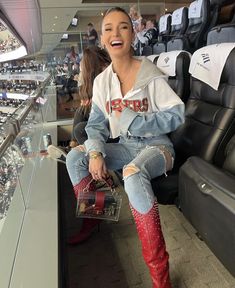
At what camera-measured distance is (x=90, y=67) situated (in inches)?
77.4

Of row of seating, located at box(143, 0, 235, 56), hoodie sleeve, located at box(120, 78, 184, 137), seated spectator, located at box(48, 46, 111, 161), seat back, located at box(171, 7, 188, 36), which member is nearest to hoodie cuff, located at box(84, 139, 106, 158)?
hoodie sleeve, located at box(120, 78, 184, 137)

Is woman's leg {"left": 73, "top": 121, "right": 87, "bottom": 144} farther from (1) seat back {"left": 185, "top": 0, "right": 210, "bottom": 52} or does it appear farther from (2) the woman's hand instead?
(1) seat back {"left": 185, "top": 0, "right": 210, "bottom": 52}

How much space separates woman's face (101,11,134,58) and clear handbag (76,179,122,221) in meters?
0.60

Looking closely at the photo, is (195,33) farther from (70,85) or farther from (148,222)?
(148,222)

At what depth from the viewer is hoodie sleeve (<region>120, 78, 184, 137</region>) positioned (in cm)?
116

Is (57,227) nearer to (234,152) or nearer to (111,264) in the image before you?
(111,264)

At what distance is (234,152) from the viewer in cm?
111

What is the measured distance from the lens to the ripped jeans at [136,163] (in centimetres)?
103

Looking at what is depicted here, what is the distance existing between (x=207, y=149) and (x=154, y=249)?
0.48 meters

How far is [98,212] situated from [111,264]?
9.3 inches

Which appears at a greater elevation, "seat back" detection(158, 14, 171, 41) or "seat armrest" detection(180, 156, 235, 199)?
"seat back" detection(158, 14, 171, 41)

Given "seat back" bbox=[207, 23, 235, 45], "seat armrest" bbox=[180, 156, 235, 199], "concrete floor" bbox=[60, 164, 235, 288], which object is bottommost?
"concrete floor" bbox=[60, 164, 235, 288]

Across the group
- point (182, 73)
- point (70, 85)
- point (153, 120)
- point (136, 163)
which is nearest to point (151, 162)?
point (136, 163)

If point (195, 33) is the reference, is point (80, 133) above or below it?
below
